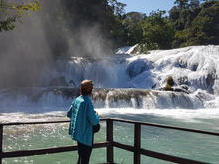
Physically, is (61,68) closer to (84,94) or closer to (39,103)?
(39,103)

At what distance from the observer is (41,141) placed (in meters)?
11.3

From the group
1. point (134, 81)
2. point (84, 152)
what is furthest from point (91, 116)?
point (134, 81)

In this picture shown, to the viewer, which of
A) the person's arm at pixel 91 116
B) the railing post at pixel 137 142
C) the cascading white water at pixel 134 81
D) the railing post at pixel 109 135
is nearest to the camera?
the person's arm at pixel 91 116

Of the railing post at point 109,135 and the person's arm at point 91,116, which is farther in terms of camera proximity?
the railing post at point 109,135

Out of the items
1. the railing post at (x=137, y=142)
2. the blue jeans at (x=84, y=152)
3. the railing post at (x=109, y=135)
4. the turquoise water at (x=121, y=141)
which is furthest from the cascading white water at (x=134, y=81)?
the blue jeans at (x=84, y=152)

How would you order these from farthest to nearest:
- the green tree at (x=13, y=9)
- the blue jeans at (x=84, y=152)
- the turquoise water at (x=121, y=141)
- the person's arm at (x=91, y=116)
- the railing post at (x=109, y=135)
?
the turquoise water at (x=121, y=141) → the green tree at (x=13, y=9) → the railing post at (x=109, y=135) → the blue jeans at (x=84, y=152) → the person's arm at (x=91, y=116)

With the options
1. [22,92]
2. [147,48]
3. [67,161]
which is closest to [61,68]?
[22,92]

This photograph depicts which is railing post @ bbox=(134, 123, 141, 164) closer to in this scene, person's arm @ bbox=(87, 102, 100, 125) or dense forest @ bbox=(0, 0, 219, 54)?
person's arm @ bbox=(87, 102, 100, 125)

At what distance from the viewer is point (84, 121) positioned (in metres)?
4.61

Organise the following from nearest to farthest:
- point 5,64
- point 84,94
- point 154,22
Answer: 1. point 84,94
2. point 5,64
3. point 154,22

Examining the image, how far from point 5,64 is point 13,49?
1947mm

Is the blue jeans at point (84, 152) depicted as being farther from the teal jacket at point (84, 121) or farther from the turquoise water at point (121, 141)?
the turquoise water at point (121, 141)

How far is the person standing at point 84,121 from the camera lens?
14.9ft

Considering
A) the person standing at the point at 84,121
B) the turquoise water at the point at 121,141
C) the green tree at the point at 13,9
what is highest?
the green tree at the point at 13,9
